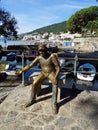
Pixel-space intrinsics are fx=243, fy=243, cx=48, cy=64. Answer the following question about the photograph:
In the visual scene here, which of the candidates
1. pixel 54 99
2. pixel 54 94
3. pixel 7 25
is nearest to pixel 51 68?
pixel 54 94

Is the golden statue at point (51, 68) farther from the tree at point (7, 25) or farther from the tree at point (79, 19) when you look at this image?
the tree at point (79, 19)

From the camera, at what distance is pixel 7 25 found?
29.2 meters

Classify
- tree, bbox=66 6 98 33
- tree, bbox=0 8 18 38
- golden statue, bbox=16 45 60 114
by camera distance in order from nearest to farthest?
golden statue, bbox=16 45 60 114, tree, bbox=0 8 18 38, tree, bbox=66 6 98 33

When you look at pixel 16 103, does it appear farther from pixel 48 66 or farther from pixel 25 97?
pixel 48 66

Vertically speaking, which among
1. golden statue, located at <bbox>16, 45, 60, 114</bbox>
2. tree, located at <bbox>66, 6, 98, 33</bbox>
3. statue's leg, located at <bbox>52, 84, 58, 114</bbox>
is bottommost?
statue's leg, located at <bbox>52, 84, 58, 114</bbox>

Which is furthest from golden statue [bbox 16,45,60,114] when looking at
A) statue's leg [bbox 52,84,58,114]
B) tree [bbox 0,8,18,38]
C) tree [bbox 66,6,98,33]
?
tree [bbox 66,6,98,33]

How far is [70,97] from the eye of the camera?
640cm

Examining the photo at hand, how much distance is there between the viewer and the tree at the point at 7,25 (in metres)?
28.1

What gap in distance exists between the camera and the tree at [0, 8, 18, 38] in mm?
28064

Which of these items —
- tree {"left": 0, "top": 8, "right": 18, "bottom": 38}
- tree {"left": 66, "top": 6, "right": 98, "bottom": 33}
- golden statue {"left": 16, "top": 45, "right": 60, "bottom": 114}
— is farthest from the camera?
tree {"left": 66, "top": 6, "right": 98, "bottom": 33}

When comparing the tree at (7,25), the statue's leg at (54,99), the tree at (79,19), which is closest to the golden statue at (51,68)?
the statue's leg at (54,99)

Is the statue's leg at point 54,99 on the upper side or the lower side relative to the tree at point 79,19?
lower

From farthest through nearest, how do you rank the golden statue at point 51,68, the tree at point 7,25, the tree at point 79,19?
the tree at point 79,19, the tree at point 7,25, the golden statue at point 51,68

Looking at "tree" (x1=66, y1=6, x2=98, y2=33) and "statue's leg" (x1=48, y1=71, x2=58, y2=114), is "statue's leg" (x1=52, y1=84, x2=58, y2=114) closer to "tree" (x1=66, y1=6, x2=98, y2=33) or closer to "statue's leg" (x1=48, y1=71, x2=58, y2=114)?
"statue's leg" (x1=48, y1=71, x2=58, y2=114)
